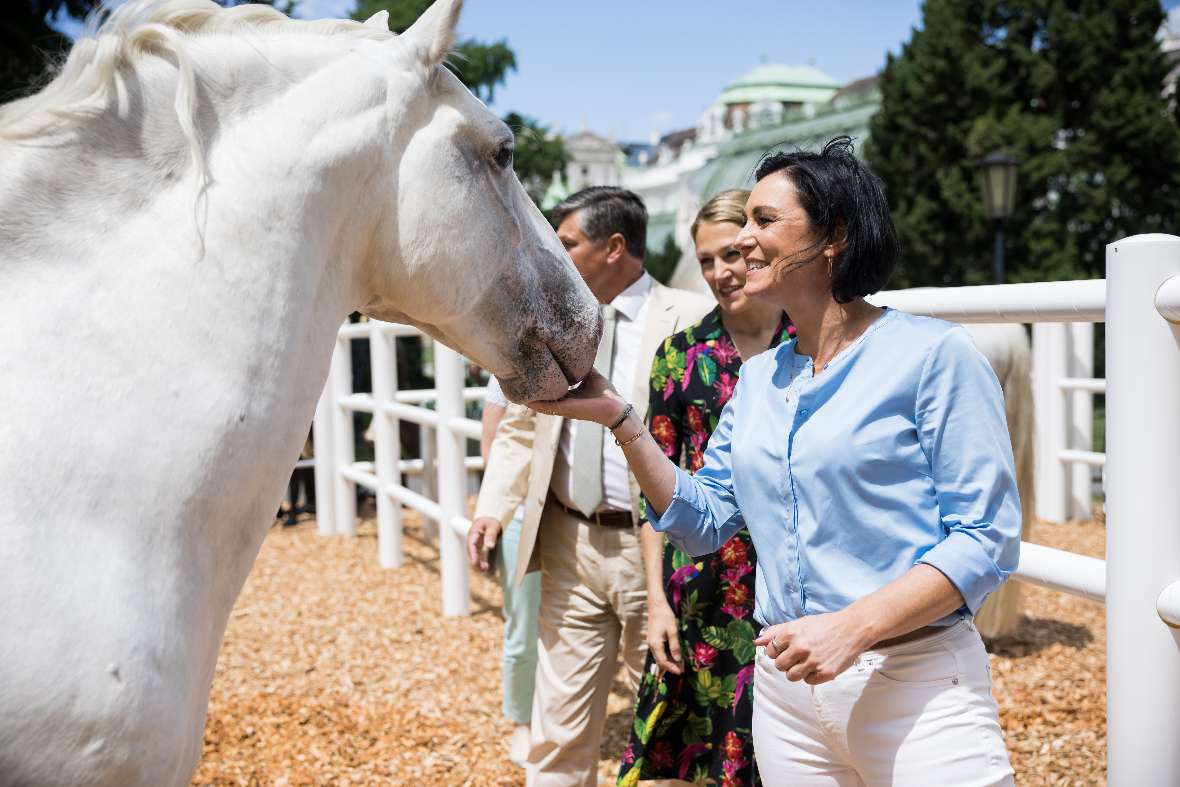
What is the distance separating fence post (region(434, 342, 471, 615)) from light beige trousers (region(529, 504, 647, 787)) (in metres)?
3.01

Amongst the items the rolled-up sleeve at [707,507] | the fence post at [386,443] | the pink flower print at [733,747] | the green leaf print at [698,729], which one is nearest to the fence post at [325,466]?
the fence post at [386,443]

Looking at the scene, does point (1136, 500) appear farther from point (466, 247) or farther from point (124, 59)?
point (124, 59)

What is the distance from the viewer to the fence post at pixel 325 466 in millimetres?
8984

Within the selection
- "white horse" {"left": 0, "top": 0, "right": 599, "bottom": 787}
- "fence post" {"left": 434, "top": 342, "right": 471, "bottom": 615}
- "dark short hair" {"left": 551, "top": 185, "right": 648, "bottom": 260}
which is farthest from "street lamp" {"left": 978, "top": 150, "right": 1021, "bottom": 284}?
"white horse" {"left": 0, "top": 0, "right": 599, "bottom": 787}

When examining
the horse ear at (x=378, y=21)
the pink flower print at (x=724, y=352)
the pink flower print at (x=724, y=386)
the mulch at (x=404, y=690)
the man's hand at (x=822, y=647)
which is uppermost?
the horse ear at (x=378, y=21)

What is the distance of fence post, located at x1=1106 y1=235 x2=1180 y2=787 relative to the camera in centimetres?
171

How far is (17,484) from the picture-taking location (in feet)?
3.93

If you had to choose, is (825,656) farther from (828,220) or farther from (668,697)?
(668,697)

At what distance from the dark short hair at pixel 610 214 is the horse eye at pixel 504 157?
68.5 inches

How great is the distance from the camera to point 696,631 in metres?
2.62

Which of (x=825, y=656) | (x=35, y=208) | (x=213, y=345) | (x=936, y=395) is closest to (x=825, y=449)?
(x=936, y=395)

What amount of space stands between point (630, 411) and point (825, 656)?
67 centimetres

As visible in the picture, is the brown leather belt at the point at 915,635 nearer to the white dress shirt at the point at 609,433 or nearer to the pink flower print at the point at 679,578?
the pink flower print at the point at 679,578

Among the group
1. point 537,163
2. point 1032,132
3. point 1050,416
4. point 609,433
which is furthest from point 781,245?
point 537,163
